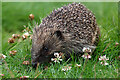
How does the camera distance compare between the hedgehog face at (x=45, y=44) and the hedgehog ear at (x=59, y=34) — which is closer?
the hedgehog face at (x=45, y=44)

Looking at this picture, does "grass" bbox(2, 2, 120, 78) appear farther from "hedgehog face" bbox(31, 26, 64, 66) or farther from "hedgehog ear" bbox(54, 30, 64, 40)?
"hedgehog ear" bbox(54, 30, 64, 40)

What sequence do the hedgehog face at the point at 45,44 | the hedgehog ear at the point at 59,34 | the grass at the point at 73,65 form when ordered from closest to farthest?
the grass at the point at 73,65
the hedgehog face at the point at 45,44
the hedgehog ear at the point at 59,34

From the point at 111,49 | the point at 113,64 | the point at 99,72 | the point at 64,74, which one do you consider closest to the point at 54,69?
the point at 64,74

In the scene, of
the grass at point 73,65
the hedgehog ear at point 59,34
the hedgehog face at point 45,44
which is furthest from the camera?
the hedgehog ear at point 59,34

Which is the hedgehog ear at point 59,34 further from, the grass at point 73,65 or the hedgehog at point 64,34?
the grass at point 73,65

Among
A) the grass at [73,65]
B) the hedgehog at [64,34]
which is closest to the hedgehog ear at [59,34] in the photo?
the hedgehog at [64,34]

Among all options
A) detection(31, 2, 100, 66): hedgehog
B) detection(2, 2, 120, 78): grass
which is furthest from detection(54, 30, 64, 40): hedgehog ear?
detection(2, 2, 120, 78): grass

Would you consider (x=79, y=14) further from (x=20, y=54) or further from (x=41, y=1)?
(x=41, y=1)

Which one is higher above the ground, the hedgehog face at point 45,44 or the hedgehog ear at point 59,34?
the hedgehog ear at point 59,34
